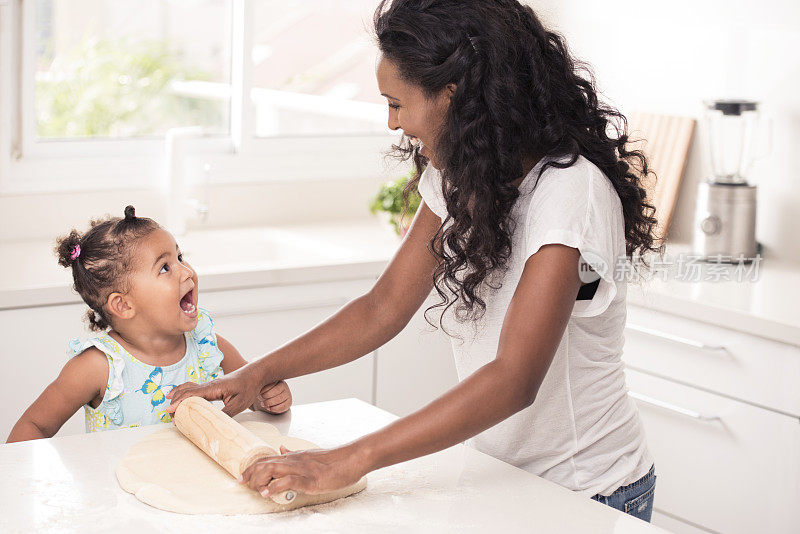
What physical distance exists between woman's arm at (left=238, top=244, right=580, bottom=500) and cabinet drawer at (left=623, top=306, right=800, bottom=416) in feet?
3.67

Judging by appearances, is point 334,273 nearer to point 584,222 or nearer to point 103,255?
point 103,255

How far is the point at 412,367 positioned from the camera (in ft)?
8.77

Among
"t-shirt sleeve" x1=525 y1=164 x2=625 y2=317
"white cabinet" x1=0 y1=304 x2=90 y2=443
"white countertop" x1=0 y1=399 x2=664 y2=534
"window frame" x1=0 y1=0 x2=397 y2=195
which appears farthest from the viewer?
"window frame" x1=0 y1=0 x2=397 y2=195

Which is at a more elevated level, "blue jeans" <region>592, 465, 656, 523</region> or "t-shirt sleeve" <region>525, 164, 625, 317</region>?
"t-shirt sleeve" <region>525, 164, 625, 317</region>

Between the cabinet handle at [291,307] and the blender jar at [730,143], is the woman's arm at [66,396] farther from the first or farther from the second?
the blender jar at [730,143]

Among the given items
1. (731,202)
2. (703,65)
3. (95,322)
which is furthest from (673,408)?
(95,322)

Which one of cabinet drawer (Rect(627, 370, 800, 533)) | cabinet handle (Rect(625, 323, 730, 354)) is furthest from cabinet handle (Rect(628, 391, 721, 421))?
cabinet handle (Rect(625, 323, 730, 354))

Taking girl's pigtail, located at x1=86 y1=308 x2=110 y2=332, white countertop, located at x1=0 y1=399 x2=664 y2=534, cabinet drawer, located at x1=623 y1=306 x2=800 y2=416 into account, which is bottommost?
cabinet drawer, located at x1=623 y1=306 x2=800 y2=416

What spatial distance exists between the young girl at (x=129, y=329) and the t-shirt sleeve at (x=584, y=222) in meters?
0.46

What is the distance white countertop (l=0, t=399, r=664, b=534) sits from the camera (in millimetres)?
1109

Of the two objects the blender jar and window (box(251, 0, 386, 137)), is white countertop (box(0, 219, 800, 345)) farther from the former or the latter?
window (box(251, 0, 386, 137))

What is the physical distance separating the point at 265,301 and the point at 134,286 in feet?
2.82

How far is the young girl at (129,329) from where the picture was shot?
152 centimetres

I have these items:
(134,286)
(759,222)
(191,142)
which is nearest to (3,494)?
(134,286)
